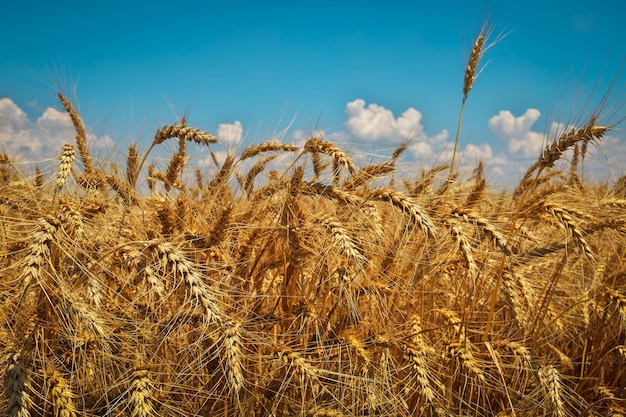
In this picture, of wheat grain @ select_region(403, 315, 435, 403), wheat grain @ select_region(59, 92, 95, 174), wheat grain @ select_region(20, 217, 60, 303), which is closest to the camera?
wheat grain @ select_region(20, 217, 60, 303)

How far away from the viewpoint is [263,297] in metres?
2.25

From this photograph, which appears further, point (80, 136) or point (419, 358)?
point (80, 136)

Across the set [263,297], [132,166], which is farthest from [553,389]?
[132,166]

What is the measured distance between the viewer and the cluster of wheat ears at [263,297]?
5.95ft

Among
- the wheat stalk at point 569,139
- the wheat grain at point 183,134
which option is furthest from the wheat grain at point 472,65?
the wheat grain at point 183,134

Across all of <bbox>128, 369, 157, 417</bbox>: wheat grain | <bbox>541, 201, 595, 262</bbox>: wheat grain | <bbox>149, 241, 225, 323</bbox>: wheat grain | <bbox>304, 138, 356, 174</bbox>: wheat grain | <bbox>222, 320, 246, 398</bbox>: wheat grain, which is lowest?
<bbox>128, 369, 157, 417</bbox>: wheat grain

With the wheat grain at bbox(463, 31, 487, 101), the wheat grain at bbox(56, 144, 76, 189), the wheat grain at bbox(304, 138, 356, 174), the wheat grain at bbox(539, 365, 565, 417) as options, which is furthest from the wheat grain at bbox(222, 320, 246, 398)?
the wheat grain at bbox(463, 31, 487, 101)

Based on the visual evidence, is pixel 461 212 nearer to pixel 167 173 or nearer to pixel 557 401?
pixel 557 401

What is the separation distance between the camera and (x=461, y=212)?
2193 mm

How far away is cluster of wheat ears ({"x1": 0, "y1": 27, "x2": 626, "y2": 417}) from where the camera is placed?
1813 mm

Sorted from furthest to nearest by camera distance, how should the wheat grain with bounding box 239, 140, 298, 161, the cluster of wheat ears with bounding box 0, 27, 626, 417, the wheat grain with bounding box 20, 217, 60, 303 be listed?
the wheat grain with bounding box 239, 140, 298, 161 → the cluster of wheat ears with bounding box 0, 27, 626, 417 → the wheat grain with bounding box 20, 217, 60, 303

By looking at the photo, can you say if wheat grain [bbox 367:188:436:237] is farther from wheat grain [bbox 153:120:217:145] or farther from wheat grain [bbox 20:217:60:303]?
wheat grain [bbox 20:217:60:303]

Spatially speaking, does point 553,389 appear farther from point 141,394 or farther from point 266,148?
point 266,148

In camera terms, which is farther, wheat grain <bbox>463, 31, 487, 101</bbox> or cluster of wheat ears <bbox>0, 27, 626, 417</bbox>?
wheat grain <bbox>463, 31, 487, 101</bbox>
